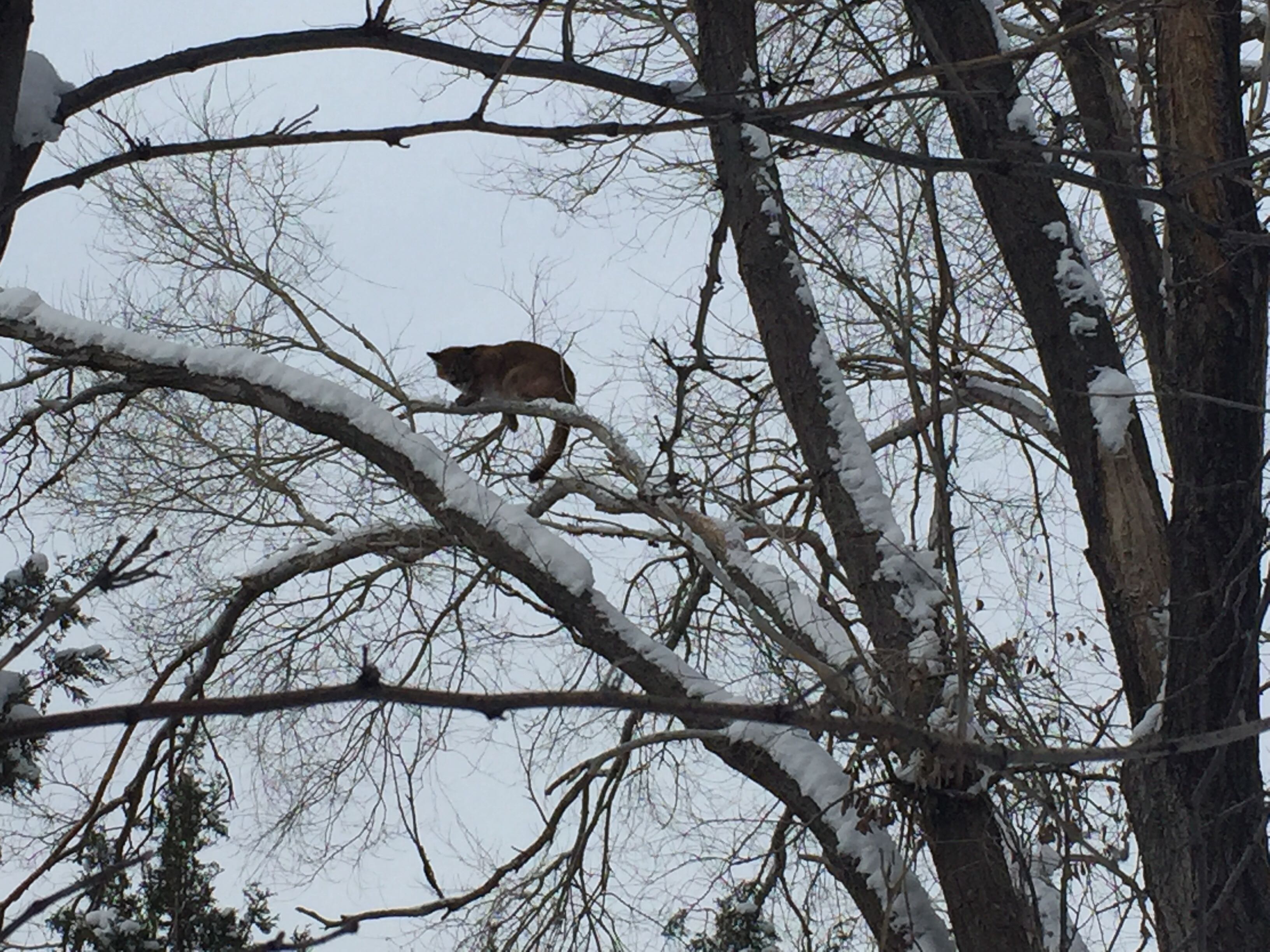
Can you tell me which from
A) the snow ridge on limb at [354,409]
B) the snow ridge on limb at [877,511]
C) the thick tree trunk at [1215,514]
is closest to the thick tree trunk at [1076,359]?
the thick tree trunk at [1215,514]

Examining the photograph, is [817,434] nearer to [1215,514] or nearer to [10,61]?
[1215,514]

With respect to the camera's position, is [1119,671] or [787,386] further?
[787,386]

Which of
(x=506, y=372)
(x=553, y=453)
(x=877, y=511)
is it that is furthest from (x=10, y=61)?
(x=506, y=372)

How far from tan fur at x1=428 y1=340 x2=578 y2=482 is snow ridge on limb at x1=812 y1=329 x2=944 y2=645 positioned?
3.10m

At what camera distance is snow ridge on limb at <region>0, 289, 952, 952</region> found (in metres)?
4.67

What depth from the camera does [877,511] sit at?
15.2ft

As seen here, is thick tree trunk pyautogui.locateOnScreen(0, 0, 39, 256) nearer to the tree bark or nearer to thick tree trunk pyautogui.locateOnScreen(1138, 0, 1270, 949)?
the tree bark

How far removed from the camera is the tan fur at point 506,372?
8398 mm

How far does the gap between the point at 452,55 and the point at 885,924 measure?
104 inches

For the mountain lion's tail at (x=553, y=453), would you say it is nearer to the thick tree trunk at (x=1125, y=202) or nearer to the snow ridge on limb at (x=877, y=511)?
the snow ridge on limb at (x=877, y=511)

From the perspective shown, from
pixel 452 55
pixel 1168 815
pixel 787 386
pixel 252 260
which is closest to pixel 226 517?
pixel 252 260

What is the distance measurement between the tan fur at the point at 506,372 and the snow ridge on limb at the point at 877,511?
122 inches

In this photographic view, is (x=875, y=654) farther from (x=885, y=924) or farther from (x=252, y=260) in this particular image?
(x=252, y=260)

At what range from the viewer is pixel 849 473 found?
4.74 meters
